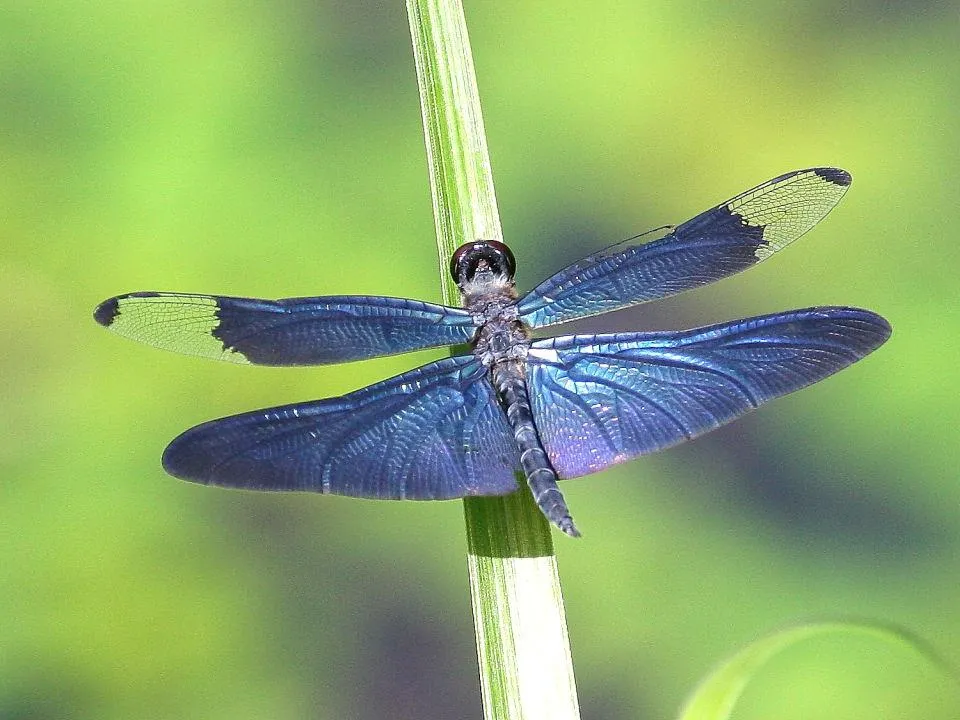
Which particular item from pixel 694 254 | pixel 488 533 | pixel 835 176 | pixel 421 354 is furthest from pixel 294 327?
pixel 421 354

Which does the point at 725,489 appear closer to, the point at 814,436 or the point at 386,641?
the point at 814,436

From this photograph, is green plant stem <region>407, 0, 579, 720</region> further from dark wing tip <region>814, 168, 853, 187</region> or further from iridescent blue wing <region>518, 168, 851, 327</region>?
dark wing tip <region>814, 168, 853, 187</region>

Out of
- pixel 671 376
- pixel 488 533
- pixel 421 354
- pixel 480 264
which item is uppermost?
pixel 421 354

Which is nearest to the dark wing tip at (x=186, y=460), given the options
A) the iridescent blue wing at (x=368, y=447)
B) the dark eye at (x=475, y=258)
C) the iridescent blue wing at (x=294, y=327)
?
the iridescent blue wing at (x=368, y=447)

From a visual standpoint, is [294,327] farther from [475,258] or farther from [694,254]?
[694,254]

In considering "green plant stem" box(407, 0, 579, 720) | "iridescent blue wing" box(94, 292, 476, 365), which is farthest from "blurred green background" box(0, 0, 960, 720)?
"green plant stem" box(407, 0, 579, 720)

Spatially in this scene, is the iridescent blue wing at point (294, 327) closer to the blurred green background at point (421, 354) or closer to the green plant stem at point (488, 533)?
the green plant stem at point (488, 533)

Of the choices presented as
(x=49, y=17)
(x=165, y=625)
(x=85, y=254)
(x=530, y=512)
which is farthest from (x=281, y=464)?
(x=49, y=17)
